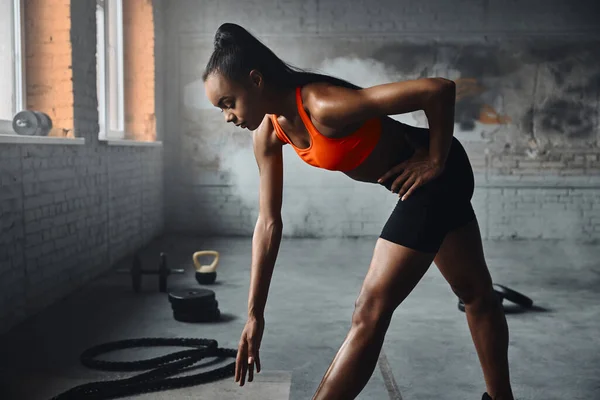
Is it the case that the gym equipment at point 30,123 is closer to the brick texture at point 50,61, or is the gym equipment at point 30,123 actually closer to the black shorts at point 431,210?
the brick texture at point 50,61

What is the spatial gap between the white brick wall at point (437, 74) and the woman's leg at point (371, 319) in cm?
564

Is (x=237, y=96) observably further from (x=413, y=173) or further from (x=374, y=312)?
(x=374, y=312)

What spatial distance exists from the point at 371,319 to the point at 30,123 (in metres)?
2.99

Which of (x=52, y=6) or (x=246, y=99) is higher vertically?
(x=52, y=6)

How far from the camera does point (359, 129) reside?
5.75 ft

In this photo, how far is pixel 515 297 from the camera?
403 centimetres

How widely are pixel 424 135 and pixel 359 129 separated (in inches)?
9.9

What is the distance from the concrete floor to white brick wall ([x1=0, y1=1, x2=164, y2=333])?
0.17 meters

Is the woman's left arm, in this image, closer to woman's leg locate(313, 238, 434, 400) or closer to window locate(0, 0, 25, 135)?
woman's leg locate(313, 238, 434, 400)

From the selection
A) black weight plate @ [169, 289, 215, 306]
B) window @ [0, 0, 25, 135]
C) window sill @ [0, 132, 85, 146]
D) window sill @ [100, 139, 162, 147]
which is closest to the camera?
window sill @ [0, 132, 85, 146]

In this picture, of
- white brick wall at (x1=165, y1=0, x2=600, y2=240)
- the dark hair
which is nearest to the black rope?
the dark hair

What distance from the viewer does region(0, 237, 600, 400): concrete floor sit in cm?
272

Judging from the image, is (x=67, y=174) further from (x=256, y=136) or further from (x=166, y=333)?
(x=256, y=136)

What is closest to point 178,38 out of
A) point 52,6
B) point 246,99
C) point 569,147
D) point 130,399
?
point 52,6
